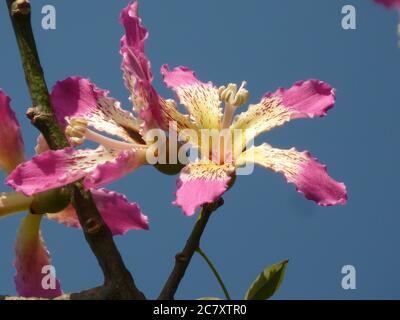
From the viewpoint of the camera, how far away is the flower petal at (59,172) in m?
0.85

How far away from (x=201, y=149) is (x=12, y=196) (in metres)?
0.35

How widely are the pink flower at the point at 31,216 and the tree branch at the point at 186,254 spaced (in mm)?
213

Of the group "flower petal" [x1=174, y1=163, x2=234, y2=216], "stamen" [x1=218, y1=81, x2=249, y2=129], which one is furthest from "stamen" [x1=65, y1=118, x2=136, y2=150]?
"stamen" [x1=218, y1=81, x2=249, y2=129]

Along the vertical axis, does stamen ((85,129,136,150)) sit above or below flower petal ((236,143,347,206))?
above

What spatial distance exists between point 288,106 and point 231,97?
0.12 meters

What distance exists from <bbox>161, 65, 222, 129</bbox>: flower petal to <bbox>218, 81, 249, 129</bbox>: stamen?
3 centimetres

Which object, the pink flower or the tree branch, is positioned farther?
the pink flower

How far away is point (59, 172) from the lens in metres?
0.85

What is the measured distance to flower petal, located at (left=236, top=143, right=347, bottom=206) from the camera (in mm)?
900

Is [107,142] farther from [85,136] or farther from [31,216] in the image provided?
[31,216]

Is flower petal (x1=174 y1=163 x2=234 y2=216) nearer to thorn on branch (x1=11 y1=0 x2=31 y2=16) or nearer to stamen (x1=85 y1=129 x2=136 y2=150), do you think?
stamen (x1=85 y1=129 x2=136 y2=150)

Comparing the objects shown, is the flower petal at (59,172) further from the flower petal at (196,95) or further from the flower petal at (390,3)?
the flower petal at (390,3)

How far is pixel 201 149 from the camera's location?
1025 millimetres

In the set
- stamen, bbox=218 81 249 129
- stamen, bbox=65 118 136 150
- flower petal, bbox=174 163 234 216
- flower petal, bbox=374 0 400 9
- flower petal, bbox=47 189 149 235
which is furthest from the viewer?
stamen, bbox=218 81 249 129
